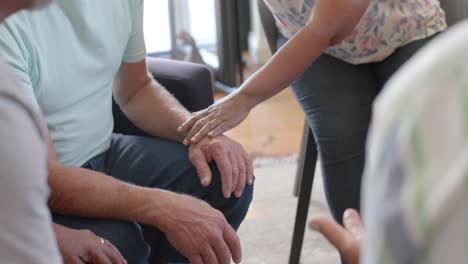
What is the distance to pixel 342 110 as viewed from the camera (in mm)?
1626

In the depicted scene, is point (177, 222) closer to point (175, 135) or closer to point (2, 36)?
point (175, 135)

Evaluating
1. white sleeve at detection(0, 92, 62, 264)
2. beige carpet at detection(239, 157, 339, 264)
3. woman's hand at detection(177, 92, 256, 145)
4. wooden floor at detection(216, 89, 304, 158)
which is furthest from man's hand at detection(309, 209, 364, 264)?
wooden floor at detection(216, 89, 304, 158)

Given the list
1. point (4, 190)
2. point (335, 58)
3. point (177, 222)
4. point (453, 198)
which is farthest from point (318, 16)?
point (453, 198)

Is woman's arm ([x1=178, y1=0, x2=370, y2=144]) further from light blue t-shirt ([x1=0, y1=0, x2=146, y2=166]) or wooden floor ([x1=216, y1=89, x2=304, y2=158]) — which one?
wooden floor ([x1=216, y1=89, x2=304, y2=158])

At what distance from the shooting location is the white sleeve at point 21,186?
636 mm

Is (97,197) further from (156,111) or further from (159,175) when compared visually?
(156,111)

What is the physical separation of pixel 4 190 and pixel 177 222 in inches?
26.4

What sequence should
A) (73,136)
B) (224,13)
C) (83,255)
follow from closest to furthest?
(83,255), (73,136), (224,13)

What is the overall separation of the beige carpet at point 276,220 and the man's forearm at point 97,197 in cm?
76

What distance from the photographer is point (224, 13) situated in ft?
11.2

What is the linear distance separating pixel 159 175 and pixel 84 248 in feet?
1.06

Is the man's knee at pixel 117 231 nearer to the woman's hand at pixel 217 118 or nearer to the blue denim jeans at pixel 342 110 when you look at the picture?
the woman's hand at pixel 217 118

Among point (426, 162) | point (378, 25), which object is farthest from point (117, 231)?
point (426, 162)

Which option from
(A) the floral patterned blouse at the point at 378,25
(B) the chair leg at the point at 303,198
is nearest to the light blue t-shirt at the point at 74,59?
(A) the floral patterned blouse at the point at 378,25
